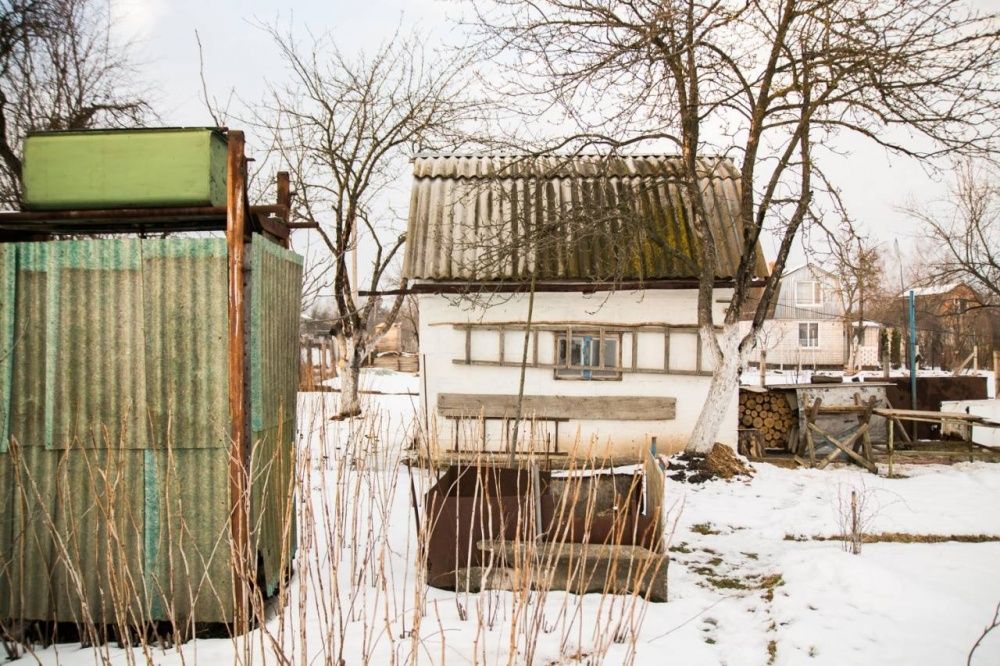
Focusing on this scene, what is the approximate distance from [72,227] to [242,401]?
1721mm

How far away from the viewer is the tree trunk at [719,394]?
8438 mm

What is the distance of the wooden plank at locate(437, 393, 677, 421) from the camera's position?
9.03m

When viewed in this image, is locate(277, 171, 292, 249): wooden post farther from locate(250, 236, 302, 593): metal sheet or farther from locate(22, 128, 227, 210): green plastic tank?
locate(22, 128, 227, 210): green plastic tank

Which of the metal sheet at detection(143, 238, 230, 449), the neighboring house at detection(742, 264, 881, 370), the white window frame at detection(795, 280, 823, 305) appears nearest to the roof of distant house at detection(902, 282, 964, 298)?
the neighboring house at detection(742, 264, 881, 370)

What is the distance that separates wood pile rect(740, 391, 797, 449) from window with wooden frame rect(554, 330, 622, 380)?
2.52 meters

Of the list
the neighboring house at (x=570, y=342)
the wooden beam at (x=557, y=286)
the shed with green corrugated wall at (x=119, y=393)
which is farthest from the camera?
the neighboring house at (x=570, y=342)

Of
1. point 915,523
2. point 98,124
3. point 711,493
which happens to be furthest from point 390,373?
point 915,523

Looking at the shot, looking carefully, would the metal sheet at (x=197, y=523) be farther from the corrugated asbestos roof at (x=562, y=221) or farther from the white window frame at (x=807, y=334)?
the white window frame at (x=807, y=334)

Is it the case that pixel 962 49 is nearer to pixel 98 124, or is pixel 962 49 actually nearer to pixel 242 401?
pixel 242 401

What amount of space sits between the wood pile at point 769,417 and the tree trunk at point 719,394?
1.63 metres

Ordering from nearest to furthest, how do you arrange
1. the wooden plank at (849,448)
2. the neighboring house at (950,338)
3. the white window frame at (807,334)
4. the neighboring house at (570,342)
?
the wooden plank at (849,448), the neighboring house at (570,342), the neighboring house at (950,338), the white window frame at (807,334)

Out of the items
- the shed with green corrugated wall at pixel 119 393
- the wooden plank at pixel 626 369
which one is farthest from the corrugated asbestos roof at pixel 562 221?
the shed with green corrugated wall at pixel 119 393

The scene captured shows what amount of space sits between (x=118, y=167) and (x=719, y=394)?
24.2 feet

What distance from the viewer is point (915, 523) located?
607 cm
